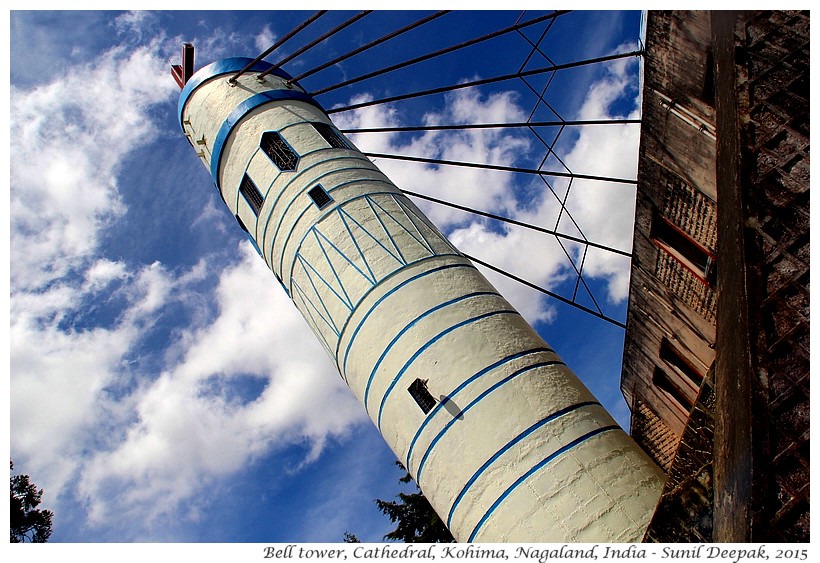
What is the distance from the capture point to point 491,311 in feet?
25.5

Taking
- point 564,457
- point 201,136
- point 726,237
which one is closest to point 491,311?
point 564,457

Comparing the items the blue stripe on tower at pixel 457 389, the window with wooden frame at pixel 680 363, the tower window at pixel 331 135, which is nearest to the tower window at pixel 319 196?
the tower window at pixel 331 135

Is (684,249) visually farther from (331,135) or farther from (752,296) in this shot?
(331,135)

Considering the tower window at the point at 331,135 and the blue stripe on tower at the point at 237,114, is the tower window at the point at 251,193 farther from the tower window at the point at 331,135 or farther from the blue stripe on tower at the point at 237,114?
the tower window at the point at 331,135

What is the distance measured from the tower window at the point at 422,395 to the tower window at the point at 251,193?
13.5ft

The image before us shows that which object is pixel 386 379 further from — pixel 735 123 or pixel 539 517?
pixel 735 123

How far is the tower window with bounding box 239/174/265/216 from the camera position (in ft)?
32.2

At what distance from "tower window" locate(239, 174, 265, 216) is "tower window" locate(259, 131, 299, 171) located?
0.53 metres

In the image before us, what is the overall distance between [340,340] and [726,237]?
4822 mm

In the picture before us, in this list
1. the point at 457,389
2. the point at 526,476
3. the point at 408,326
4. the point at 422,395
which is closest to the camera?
the point at 526,476

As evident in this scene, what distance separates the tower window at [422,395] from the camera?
7156 mm

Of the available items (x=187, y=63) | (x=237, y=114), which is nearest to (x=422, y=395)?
(x=237, y=114)

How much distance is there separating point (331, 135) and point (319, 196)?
5.93 ft

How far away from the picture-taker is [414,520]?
19.2 metres
